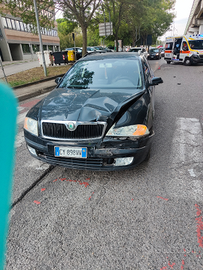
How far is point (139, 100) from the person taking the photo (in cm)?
303

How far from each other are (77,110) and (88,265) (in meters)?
1.74

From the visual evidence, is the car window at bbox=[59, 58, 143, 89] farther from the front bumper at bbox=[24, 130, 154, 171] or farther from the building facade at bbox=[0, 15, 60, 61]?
the building facade at bbox=[0, 15, 60, 61]

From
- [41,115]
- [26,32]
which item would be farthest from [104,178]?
[26,32]

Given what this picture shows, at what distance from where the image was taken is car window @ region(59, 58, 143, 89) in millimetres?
3611

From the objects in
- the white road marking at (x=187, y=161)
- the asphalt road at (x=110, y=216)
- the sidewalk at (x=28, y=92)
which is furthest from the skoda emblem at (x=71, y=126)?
the sidewalk at (x=28, y=92)

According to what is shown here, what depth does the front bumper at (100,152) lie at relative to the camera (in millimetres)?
2494

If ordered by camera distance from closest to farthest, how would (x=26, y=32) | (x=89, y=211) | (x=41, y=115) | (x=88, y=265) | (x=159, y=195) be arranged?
(x=88, y=265), (x=89, y=211), (x=159, y=195), (x=41, y=115), (x=26, y=32)

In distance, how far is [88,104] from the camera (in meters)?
2.79

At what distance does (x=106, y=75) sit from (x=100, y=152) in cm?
190

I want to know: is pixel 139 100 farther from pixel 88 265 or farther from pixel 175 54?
pixel 175 54

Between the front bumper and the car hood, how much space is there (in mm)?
313

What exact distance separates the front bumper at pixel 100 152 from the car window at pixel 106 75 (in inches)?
51.5

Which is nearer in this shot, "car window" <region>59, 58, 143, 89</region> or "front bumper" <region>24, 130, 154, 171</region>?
"front bumper" <region>24, 130, 154, 171</region>

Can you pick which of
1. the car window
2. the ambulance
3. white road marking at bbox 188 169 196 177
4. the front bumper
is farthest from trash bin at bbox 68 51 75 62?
white road marking at bbox 188 169 196 177
